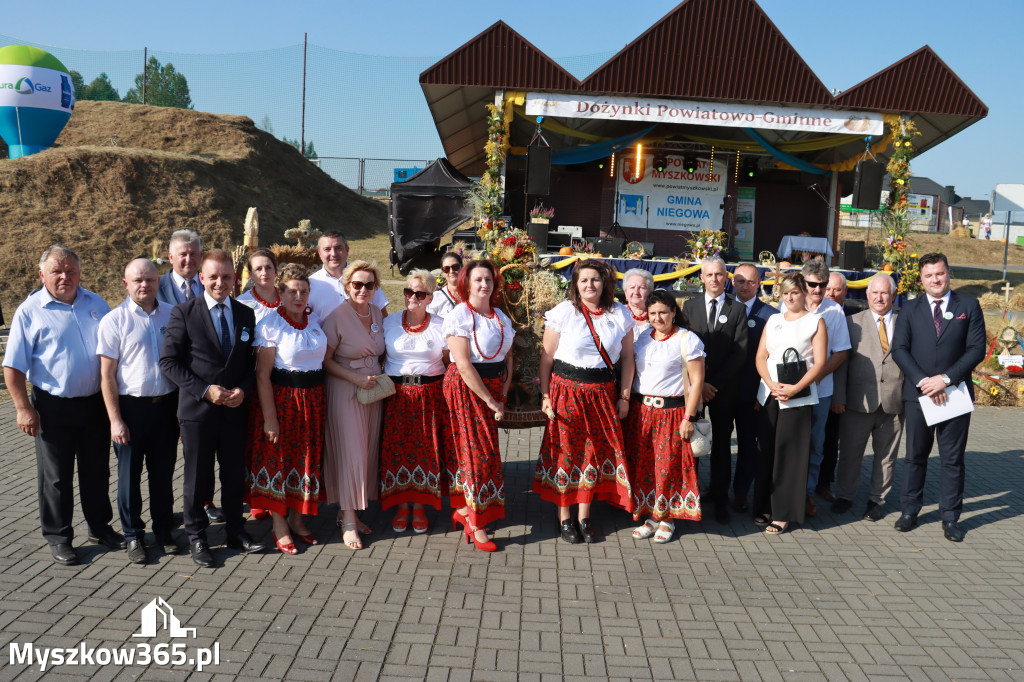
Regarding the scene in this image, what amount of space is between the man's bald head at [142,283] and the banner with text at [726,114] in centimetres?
1053

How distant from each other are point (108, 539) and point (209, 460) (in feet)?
3.02

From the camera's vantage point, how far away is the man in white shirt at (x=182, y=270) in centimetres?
494

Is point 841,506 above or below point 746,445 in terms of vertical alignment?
below

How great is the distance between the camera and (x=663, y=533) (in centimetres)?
504

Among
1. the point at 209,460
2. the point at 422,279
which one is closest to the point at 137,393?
the point at 209,460

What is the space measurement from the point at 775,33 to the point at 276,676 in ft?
46.6

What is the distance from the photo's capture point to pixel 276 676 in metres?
3.31

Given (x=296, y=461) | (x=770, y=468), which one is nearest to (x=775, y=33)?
(x=770, y=468)

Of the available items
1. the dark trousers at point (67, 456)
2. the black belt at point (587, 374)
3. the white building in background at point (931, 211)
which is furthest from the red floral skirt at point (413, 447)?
the white building in background at point (931, 211)

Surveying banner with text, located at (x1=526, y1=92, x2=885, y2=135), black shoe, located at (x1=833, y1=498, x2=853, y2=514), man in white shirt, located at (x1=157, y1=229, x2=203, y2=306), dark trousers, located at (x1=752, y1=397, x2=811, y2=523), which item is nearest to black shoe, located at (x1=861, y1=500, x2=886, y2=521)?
black shoe, located at (x1=833, y1=498, x2=853, y2=514)

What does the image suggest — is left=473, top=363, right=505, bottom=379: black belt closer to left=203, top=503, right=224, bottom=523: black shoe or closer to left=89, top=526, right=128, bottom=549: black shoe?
left=203, top=503, right=224, bottom=523: black shoe

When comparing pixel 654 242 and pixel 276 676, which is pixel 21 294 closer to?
pixel 654 242

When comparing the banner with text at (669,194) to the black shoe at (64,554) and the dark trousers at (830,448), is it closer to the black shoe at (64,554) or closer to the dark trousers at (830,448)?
the dark trousers at (830,448)

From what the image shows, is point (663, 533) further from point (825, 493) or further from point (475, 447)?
point (825, 493)
